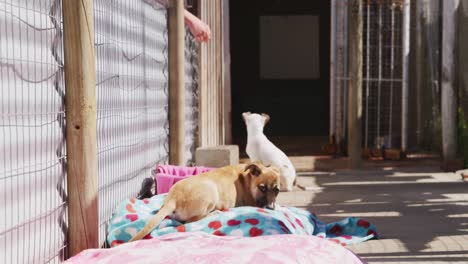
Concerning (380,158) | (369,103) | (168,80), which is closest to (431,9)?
(369,103)

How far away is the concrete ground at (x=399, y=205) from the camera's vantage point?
15.5 feet

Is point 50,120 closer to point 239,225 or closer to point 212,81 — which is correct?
point 239,225

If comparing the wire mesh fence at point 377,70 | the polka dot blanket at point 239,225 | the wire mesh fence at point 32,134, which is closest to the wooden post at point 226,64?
the wire mesh fence at point 377,70

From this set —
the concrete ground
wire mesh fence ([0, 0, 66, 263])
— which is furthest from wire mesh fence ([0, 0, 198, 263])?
the concrete ground

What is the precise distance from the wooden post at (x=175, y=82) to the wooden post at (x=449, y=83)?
4.13m

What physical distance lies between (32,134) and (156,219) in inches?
47.5

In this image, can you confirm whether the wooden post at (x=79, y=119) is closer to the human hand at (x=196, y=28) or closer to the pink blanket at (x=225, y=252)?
the pink blanket at (x=225, y=252)

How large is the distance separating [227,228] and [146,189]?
4.66 feet

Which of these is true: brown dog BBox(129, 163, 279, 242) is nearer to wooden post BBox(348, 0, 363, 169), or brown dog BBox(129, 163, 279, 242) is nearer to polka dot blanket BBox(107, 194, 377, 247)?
polka dot blanket BBox(107, 194, 377, 247)

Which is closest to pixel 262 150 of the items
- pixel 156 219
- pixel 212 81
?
pixel 212 81

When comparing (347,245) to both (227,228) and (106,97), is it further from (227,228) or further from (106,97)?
(106,97)

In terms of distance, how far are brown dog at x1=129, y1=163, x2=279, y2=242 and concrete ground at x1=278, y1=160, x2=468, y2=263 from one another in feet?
2.27

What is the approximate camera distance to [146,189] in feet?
19.9

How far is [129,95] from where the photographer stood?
548 cm
